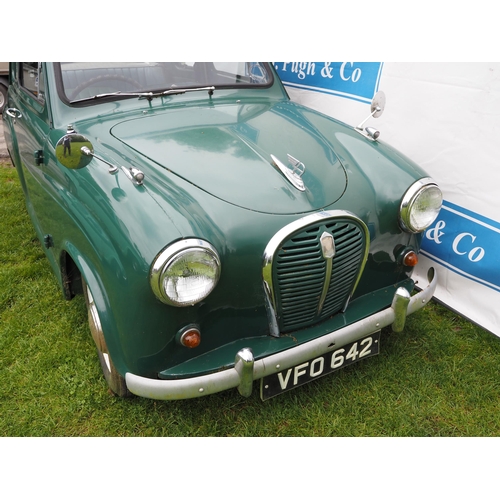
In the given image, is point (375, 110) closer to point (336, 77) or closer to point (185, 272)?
point (336, 77)

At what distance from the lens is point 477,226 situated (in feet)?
9.87

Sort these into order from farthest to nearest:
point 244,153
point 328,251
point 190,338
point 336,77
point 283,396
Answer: point 336,77
point 283,396
point 244,153
point 328,251
point 190,338

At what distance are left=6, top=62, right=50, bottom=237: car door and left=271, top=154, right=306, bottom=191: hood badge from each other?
142cm

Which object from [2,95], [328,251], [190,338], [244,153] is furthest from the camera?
[2,95]

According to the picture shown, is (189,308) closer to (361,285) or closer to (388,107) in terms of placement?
(361,285)

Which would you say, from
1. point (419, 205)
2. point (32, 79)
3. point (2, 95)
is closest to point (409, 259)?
point (419, 205)

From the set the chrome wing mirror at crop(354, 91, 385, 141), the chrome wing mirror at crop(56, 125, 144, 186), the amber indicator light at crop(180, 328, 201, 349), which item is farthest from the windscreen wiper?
the amber indicator light at crop(180, 328, 201, 349)

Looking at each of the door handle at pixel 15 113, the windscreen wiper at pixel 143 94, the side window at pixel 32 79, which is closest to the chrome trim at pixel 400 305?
the windscreen wiper at pixel 143 94

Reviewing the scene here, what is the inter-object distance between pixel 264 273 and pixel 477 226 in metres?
1.81

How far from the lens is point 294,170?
219 cm

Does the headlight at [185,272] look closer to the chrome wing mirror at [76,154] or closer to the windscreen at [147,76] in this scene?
the chrome wing mirror at [76,154]

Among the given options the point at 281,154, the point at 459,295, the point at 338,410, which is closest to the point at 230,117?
the point at 281,154

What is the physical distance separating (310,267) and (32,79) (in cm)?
242

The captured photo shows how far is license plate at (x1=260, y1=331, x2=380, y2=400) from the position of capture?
2.05 m
